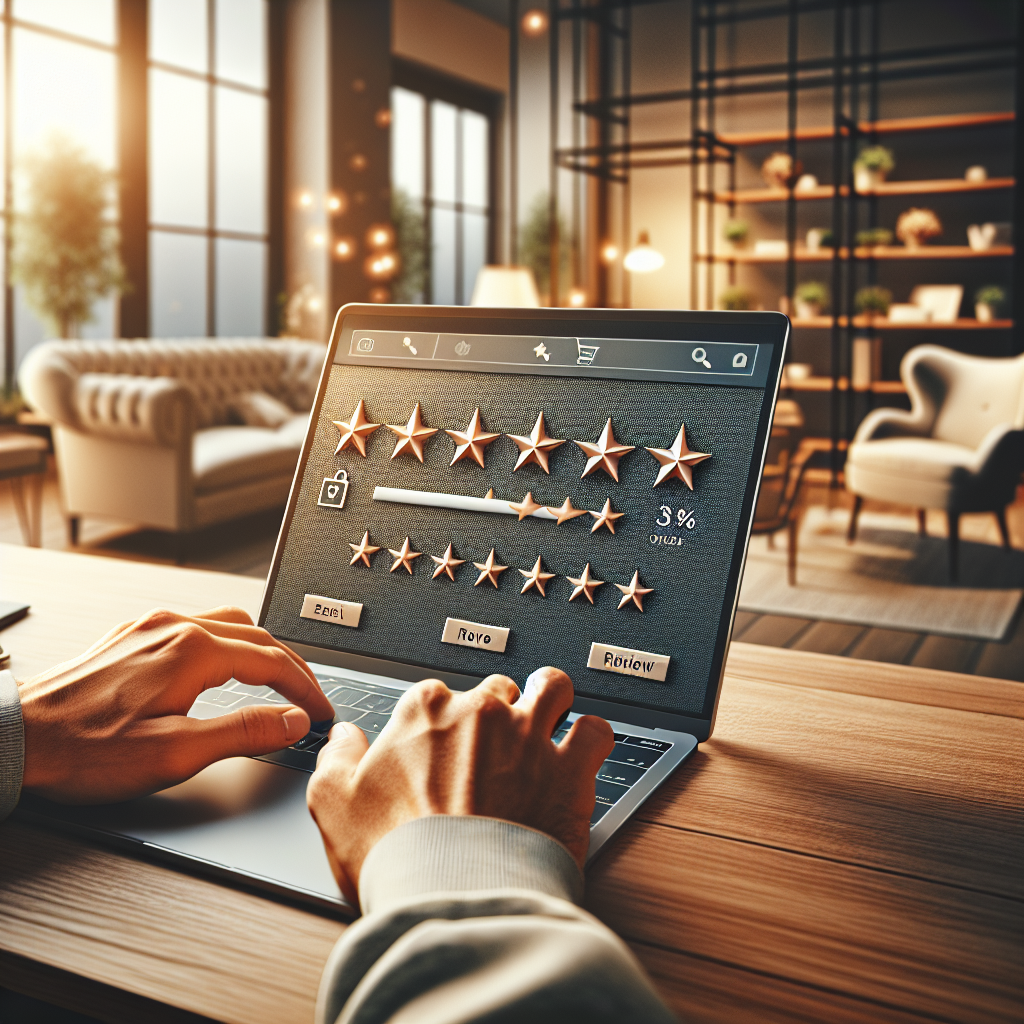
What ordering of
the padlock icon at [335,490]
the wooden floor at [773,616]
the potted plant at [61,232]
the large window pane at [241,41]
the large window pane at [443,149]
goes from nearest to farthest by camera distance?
the padlock icon at [335,490] < the wooden floor at [773,616] < the potted plant at [61,232] < the large window pane at [241,41] < the large window pane at [443,149]

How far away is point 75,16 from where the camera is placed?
18.4 feet

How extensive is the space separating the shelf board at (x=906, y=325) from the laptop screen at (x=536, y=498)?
A: 523 centimetres

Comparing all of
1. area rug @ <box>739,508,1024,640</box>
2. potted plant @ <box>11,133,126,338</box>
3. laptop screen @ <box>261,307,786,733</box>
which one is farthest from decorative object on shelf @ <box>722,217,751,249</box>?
laptop screen @ <box>261,307,786,733</box>

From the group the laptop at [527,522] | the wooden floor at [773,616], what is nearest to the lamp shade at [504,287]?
the wooden floor at [773,616]

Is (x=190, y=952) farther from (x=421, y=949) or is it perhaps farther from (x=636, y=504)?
(x=636, y=504)

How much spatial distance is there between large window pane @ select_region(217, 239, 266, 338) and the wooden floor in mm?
1616

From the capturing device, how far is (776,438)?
3547mm

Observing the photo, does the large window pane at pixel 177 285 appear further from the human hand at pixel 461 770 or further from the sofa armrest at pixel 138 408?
the human hand at pixel 461 770

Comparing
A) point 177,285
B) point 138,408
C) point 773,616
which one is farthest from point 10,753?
point 177,285

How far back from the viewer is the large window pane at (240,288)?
674 cm

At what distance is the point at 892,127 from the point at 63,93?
15.6 ft

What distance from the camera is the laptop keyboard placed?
1.60 ft

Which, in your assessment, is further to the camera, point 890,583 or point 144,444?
point 144,444

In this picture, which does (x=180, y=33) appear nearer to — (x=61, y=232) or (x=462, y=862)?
(x=61, y=232)
